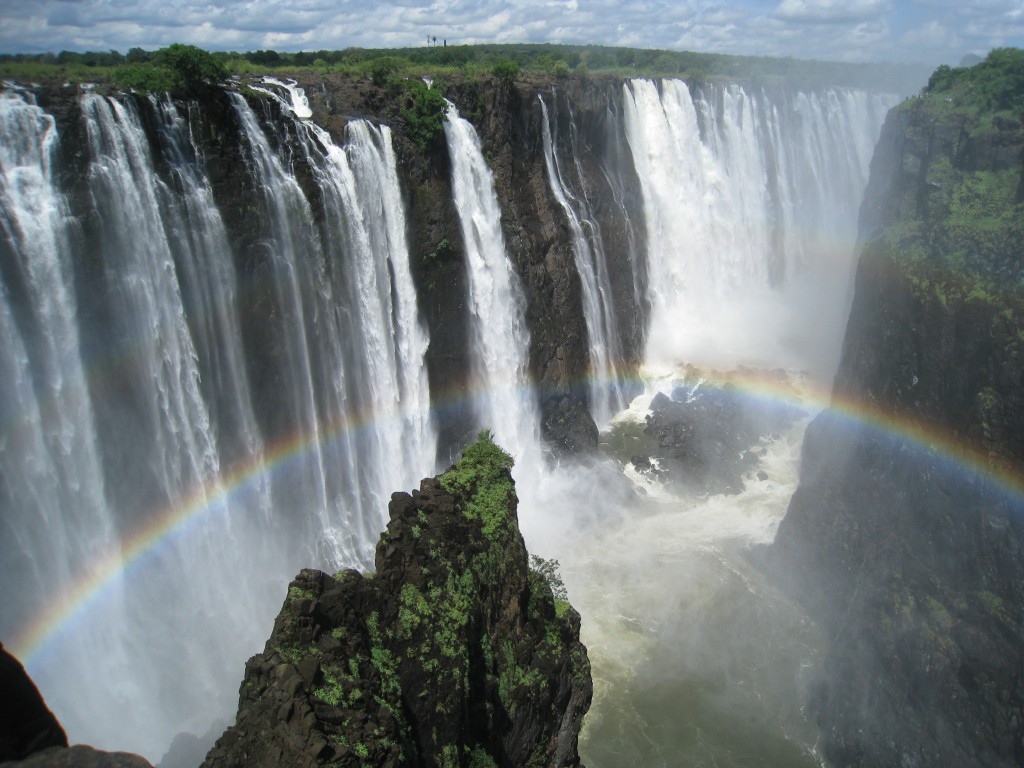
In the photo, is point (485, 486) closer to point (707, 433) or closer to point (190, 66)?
point (190, 66)

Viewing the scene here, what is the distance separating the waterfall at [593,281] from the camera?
26016 mm

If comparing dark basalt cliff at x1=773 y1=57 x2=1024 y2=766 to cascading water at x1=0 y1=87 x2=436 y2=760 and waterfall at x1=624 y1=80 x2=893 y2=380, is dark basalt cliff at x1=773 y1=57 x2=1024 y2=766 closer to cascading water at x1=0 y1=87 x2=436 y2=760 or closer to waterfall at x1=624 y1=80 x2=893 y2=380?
waterfall at x1=624 y1=80 x2=893 y2=380

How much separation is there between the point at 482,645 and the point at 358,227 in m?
11.7

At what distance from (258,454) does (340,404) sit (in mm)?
2522

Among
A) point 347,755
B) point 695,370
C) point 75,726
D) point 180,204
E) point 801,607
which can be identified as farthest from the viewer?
point 695,370

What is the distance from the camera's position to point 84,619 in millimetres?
15086

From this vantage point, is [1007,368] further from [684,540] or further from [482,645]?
[482,645]

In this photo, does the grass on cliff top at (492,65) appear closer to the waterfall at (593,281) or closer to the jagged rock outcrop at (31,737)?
the waterfall at (593,281)

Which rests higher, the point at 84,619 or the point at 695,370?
the point at 84,619

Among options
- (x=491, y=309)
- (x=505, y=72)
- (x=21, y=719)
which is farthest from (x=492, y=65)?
(x=21, y=719)

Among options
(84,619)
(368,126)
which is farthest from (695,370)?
(84,619)

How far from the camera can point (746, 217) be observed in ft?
120

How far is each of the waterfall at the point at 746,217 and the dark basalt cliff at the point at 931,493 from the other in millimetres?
9792

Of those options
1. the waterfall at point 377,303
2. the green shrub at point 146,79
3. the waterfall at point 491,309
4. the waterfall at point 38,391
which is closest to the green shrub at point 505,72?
the waterfall at point 491,309
